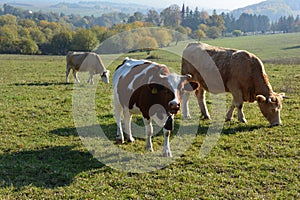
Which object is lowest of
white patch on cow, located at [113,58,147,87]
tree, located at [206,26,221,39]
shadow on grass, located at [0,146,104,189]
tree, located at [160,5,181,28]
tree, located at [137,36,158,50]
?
shadow on grass, located at [0,146,104,189]

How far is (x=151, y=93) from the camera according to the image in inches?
336

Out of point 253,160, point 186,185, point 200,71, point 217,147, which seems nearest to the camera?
point 186,185

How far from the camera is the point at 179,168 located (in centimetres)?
830

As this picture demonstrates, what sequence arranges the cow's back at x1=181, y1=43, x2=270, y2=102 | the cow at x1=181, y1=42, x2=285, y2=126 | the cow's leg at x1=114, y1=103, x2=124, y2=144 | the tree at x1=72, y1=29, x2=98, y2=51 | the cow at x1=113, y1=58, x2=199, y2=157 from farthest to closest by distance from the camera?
1. the tree at x1=72, y1=29, x2=98, y2=51
2. the cow's back at x1=181, y1=43, x2=270, y2=102
3. the cow at x1=181, y1=42, x2=285, y2=126
4. the cow's leg at x1=114, y1=103, x2=124, y2=144
5. the cow at x1=113, y1=58, x2=199, y2=157

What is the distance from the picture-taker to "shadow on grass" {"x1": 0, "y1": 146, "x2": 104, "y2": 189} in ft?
24.7

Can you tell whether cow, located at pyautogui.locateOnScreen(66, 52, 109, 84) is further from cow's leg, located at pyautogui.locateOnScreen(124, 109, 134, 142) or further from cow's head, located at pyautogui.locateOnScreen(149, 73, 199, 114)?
cow's head, located at pyautogui.locateOnScreen(149, 73, 199, 114)

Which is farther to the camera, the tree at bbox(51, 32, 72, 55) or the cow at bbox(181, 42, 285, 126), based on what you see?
the tree at bbox(51, 32, 72, 55)

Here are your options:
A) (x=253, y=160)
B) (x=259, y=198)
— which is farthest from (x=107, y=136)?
(x=259, y=198)

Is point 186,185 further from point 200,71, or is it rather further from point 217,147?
point 200,71

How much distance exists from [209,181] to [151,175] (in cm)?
132

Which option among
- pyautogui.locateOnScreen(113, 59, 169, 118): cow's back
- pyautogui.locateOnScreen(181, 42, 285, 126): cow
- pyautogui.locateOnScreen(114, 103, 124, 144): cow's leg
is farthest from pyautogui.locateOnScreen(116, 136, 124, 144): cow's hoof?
pyautogui.locateOnScreen(181, 42, 285, 126): cow

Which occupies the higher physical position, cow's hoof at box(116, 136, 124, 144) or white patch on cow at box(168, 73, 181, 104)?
white patch on cow at box(168, 73, 181, 104)

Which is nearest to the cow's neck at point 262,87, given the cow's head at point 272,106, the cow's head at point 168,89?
the cow's head at point 272,106

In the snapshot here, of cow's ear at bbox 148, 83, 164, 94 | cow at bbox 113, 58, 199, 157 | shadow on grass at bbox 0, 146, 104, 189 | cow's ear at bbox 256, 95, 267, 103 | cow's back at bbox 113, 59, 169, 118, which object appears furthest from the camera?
cow's ear at bbox 256, 95, 267, 103
